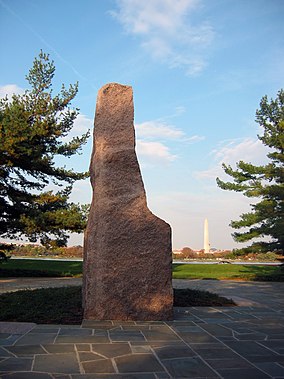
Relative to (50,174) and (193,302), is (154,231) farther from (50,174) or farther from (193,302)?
(50,174)

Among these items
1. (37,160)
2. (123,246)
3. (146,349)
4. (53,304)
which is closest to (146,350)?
(146,349)

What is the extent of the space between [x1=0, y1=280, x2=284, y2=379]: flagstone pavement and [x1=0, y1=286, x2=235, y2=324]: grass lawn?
0.48 metres

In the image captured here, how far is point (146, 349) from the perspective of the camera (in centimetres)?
386

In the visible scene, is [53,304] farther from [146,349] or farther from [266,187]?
[266,187]

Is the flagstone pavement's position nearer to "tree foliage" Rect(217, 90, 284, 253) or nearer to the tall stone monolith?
the tall stone monolith

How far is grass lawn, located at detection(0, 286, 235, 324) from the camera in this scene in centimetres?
546

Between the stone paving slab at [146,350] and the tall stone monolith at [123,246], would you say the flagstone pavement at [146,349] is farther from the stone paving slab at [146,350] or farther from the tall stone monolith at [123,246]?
the tall stone monolith at [123,246]

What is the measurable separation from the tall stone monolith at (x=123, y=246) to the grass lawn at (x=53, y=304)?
51 cm

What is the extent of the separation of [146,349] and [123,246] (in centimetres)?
195

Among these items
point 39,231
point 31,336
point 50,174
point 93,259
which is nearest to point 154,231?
point 93,259

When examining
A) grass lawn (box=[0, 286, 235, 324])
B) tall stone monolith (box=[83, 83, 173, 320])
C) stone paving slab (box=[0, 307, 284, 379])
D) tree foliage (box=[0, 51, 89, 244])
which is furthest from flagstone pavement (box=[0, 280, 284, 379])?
tree foliage (box=[0, 51, 89, 244])

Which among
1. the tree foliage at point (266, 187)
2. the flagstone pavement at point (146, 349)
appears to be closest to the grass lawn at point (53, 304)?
the flagstone pavement at point (146, 349)

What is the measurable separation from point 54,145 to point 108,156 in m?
10.4

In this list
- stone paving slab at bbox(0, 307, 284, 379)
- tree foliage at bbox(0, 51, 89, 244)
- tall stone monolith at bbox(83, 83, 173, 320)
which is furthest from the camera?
tree foliage at bbox(0, 51, 89, 244)
